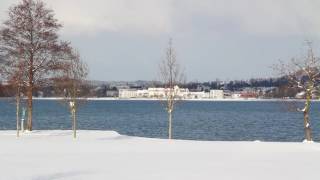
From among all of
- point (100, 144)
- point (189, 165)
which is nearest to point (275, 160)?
point (189, 165)

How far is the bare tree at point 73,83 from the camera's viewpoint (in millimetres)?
32625

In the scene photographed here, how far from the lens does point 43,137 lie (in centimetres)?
2945

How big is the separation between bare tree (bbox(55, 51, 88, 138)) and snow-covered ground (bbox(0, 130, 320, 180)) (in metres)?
7.63

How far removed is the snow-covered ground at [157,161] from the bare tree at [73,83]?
25.0 feet

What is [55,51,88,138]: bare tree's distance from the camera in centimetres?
3262

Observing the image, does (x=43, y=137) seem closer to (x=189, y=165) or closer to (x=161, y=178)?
(x=189, y=165)

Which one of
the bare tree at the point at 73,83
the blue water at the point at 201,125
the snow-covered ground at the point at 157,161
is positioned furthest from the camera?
the blue water at the point at 201,125

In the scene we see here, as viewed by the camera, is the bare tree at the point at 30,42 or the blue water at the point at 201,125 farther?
the blue water at the point at 201,125

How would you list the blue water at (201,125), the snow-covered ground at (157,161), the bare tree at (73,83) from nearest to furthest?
the snow-covered ground at (157,161), the bare tree at (73,83), the blue water at (201,125)

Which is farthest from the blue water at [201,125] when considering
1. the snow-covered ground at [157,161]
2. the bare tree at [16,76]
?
the snow-covered ground at [157,161]

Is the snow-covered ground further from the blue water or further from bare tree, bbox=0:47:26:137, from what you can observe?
the blue water

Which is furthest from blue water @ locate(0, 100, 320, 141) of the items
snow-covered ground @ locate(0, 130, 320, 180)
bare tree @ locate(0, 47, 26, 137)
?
snow-covered ground @ locate(0, 130, 320, 180)

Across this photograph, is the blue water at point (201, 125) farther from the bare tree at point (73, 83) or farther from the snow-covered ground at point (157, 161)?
the snow-covered ground at point (157, 161)

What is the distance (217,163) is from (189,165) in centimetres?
119
